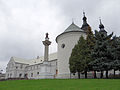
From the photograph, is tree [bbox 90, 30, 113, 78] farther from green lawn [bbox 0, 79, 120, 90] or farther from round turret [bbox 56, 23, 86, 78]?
round turret [bbox 56, 23, 86, 78]

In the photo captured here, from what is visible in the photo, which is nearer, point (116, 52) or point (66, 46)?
point (116, 52)

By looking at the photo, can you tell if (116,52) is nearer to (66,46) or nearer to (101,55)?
(101,55)

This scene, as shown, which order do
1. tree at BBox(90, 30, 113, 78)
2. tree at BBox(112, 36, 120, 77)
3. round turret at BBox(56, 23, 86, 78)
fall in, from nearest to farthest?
tree at BBox(112, 36, 120, 77), tree at BBox(90, 30, 113, 78), round turret at BBox(56, 23, 86, 78)

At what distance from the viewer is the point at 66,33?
107 ft

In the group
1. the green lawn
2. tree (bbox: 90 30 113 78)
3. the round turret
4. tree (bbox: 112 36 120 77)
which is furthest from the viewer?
the round turret

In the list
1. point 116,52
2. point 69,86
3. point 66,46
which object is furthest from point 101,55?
point 66,46

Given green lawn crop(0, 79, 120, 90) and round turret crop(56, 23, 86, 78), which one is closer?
green lawn crop(0, 79, 120, 90)

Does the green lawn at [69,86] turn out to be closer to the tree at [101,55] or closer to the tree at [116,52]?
the tree at [116,52]

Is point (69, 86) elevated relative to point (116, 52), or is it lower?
lower

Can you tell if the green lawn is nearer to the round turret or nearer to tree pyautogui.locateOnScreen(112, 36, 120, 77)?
tree pyautogui.locateOnScreen(112, 36, 120, 77)

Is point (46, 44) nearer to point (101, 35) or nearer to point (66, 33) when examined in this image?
point (66, 33)

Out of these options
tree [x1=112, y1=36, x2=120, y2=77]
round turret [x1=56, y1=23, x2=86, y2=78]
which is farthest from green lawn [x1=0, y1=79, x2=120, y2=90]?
round turret [x1=56, y1=23, x2=86, y2=78]

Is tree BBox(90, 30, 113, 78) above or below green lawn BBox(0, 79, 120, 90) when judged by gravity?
above

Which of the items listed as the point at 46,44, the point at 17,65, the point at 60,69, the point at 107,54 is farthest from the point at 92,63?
the point at 17,65
